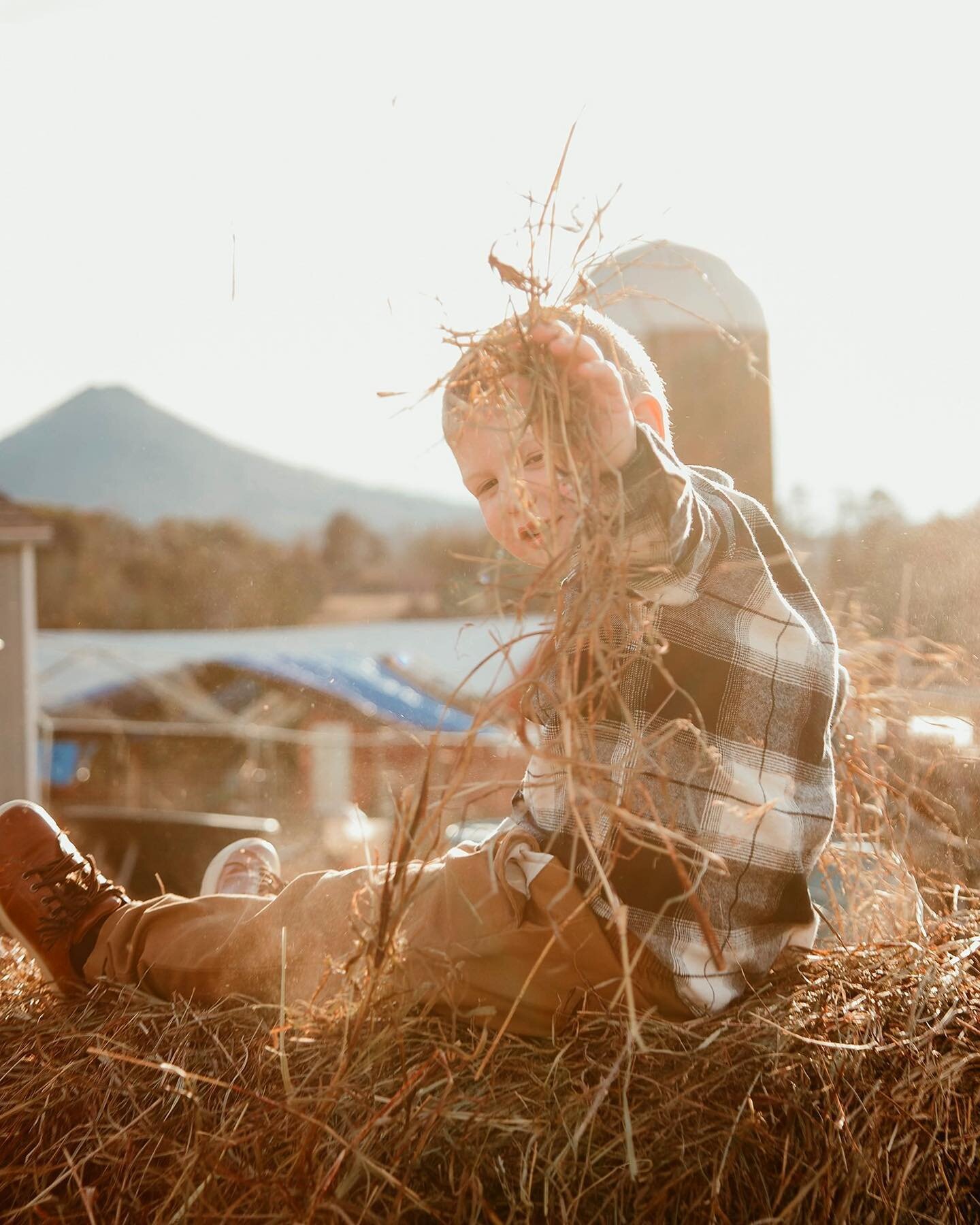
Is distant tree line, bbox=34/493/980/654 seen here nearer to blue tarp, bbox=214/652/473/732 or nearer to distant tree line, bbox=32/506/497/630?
distant tree line, bbox=32/506/497/630

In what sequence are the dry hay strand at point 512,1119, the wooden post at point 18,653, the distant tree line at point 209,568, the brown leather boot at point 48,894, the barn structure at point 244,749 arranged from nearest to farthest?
1. the dry hay strand at point 512,1119
2. the brown leather boot at point 48,894
3. the barn structure at point 244,749
4. the wooden post at point 18,653
5. the distant tree line at point 209,568

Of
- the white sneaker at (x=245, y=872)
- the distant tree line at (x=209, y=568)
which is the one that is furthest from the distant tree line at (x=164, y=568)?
the white sneaker at (x=245, y=872)

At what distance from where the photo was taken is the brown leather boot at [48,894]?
1.62m

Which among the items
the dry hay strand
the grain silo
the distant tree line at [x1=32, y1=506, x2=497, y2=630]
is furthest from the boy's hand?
the distant tree line at [x1=32, y1=506, x2=497, y2=630]

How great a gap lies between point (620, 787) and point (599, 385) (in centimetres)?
47

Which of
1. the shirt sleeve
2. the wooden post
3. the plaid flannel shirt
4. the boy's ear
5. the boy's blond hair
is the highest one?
the boy's blond hair

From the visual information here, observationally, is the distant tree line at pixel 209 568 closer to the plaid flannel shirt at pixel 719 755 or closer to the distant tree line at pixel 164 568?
the distant tree line at pixel 164 568

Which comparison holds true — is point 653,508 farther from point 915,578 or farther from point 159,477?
point 159,477

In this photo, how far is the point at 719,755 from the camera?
4.48ft

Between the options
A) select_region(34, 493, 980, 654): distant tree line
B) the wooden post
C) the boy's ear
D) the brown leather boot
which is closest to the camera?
the boy's ear

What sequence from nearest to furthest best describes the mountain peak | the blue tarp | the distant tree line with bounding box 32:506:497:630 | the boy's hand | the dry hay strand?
the dry hay strand → the boy's hand → the blue tarp → the distant tree line with bounding box 32:506:497:630 → the mountain peak

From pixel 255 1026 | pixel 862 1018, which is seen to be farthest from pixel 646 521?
pixel 255 1026

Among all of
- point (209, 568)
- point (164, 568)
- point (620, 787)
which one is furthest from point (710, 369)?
point (164, 568)

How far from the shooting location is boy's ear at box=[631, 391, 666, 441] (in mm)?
1445
